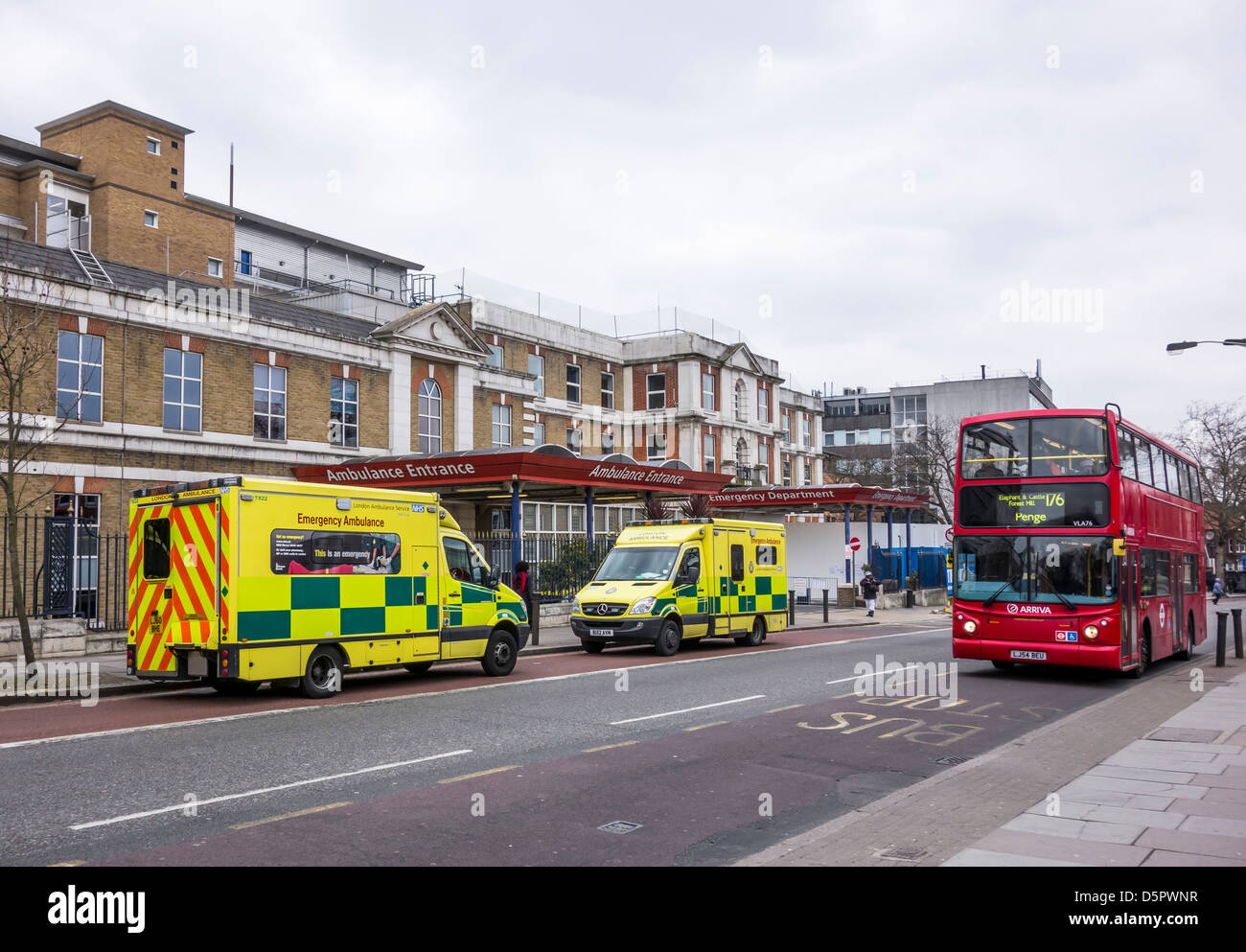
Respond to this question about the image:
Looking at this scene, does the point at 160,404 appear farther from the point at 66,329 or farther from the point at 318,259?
the point at 318,259

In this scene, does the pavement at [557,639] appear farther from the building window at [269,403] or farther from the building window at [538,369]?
the building window at [538,369]

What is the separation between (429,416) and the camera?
36.9 m

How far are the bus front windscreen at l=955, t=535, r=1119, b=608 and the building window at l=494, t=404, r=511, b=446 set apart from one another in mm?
26792

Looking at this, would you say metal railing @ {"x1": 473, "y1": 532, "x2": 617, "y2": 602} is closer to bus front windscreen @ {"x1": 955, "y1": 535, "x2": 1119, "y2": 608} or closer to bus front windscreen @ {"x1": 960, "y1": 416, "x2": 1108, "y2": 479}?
bus front windscreen @ {"x1": 955, "y1": 535, "x2": 1119, "y2": 608}

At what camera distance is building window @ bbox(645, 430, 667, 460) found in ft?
183

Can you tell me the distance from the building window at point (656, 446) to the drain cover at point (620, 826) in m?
48.6

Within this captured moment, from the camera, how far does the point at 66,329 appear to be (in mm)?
25594

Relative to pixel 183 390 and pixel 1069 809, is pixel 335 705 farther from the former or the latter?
pixel 183 390

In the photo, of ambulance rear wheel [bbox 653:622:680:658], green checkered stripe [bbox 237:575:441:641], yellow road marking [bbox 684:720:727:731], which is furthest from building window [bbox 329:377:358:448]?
yellow road marking [bbox 684:720:727:731]

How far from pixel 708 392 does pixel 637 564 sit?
36.3 metres

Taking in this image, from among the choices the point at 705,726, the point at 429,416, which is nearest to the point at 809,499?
the point at 429,416

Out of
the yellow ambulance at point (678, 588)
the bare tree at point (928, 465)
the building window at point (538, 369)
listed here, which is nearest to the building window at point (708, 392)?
the building window at point (538, 369)

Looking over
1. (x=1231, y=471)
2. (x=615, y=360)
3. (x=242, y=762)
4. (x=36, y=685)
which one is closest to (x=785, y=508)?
(x=615, y=360)

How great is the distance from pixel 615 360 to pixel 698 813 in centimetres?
4902
